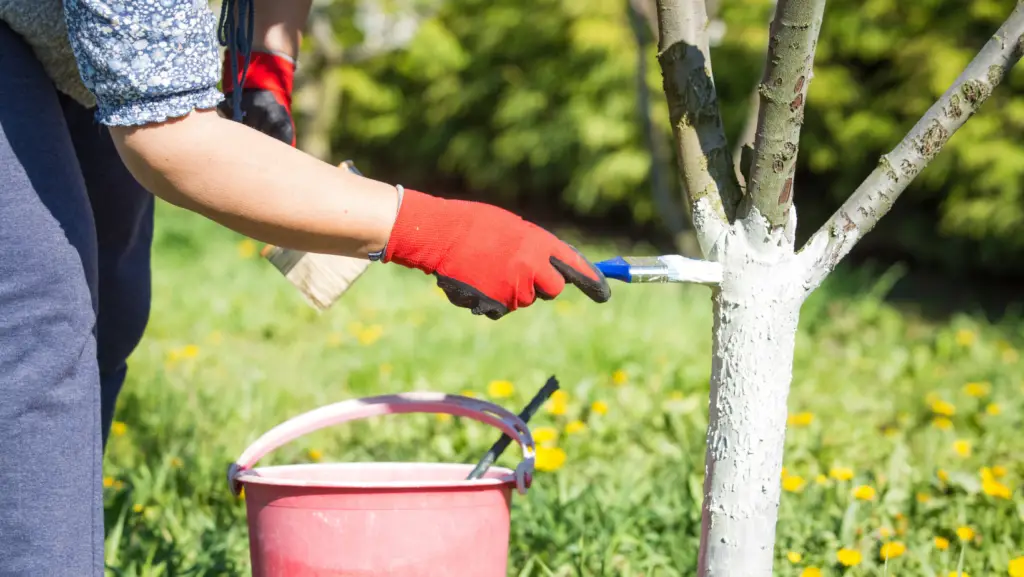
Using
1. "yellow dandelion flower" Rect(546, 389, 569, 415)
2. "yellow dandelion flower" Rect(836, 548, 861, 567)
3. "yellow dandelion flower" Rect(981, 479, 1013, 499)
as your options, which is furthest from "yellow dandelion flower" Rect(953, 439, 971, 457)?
"yellow dandelion flower" Rect(546, 389, 569, 415)

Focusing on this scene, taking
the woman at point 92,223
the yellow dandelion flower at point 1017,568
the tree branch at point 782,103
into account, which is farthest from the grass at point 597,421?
the tree branch at point 782,103

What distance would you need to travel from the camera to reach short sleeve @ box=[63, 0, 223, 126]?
1.05 metres

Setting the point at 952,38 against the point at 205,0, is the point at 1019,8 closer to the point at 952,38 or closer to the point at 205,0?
the point at 205,0

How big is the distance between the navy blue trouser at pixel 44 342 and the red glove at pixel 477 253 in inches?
15.8

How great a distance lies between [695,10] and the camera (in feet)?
4.64

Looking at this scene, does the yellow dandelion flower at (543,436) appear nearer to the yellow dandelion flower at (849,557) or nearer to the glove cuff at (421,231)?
the yellow dandelion flower at (849,557)

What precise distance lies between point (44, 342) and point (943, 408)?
2420 millimetres

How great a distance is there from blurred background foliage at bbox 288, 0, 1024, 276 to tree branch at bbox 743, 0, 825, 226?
3.03 metres

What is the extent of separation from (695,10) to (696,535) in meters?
1.07

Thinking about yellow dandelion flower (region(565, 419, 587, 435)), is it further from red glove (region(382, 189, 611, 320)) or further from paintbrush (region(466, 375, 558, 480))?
red glove (region(382, 189, 611, 320))

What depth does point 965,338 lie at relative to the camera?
4.03 m

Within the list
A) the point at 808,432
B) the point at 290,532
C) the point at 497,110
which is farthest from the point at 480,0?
the point at 290,532

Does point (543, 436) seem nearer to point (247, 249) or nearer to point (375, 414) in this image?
point (375, 414)

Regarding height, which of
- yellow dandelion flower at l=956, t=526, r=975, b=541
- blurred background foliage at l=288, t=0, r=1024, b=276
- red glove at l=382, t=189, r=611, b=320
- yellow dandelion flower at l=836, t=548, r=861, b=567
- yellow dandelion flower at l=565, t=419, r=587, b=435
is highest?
blurred background foliage at l=288, t=0, r=1024, b=276
